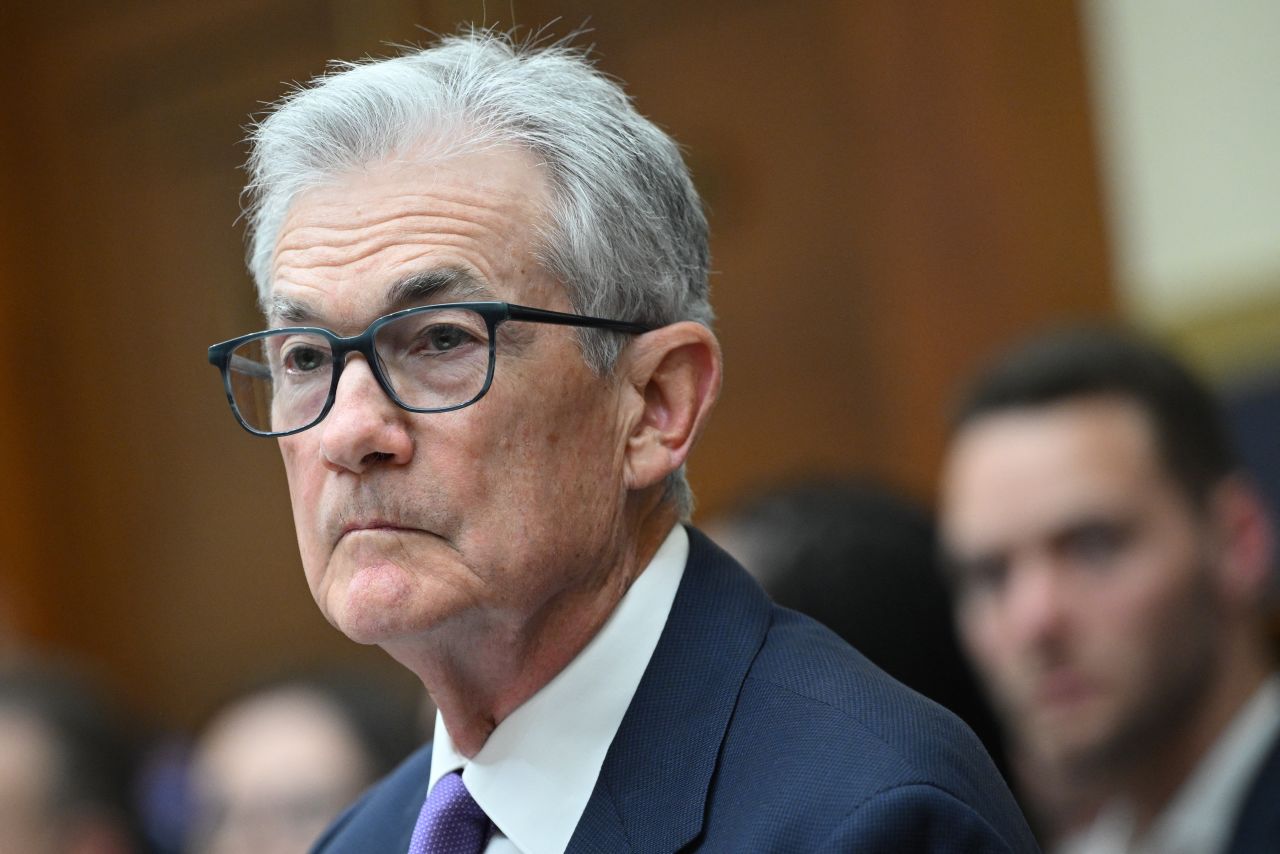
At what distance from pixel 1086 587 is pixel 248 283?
3.47 m

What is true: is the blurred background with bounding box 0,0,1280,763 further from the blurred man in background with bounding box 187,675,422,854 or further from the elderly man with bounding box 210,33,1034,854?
the elderly man with bounding box 210,33,1034,854

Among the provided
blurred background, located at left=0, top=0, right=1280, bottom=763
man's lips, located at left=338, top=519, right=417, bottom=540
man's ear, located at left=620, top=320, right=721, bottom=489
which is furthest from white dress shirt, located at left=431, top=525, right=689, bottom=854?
blurred background, located at left=0, top=0, right=1280, bottom=763

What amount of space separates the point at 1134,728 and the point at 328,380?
6.69 ft

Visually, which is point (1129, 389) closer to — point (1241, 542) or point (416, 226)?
point (1241, 542)

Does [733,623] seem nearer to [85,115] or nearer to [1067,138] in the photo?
[1067,138]

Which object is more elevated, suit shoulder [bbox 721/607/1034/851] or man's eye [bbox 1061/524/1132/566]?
suit shoulder [bbox 721/607/1034/851]

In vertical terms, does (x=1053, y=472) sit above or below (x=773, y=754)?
below

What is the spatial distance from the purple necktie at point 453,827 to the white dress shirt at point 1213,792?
171 cm

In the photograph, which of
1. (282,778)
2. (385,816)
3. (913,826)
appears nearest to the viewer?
(913,826)

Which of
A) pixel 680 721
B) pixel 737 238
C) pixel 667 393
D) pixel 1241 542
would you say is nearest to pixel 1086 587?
pixel 1241 542

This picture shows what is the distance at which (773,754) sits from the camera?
5.71 feet

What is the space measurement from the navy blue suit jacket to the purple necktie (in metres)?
0.16

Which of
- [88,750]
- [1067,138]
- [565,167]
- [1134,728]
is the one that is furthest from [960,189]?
[565,167]

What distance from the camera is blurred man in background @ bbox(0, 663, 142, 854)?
13.7ft
